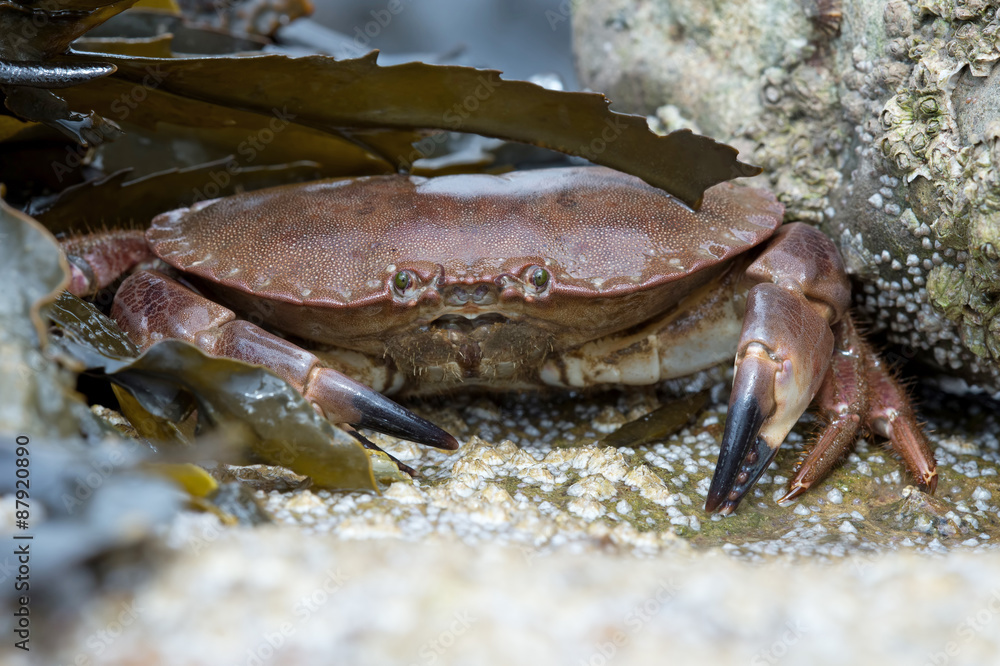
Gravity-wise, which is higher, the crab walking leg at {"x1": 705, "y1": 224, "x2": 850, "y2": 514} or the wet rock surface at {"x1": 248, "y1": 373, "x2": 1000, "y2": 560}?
the crab walking leg at {"x1": 705, "y1": 224, "x2": 850, "y2": 514}

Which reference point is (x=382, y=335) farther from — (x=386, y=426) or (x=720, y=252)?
(x=720, y=252)

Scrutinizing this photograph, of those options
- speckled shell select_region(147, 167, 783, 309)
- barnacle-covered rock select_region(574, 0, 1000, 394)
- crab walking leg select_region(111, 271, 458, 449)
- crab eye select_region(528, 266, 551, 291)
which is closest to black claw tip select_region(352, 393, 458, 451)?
crab walking leg select_region(111, 271, 458, 449)

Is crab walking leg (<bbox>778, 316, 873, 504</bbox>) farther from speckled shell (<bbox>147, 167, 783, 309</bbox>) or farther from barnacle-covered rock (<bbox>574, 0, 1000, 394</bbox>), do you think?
speckled shell (<bbox>147, 167, 783, 309</bbox>)

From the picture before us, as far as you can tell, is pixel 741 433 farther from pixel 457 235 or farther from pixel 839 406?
pixel 457 235

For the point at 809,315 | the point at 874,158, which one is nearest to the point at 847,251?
the point at 874,158

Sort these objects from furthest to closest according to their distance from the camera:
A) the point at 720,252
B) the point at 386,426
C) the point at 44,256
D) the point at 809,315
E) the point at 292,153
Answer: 1. the point at 292,153
2. the point at 720,252
3. the point at 809,315
4. the point at 386,426
5. the point at 44,256
